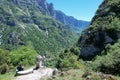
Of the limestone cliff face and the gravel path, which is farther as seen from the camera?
the limestone cliff face

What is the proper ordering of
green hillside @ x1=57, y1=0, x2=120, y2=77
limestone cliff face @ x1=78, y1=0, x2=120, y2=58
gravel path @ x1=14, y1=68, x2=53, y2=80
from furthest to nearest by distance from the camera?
limestone cliff face @ x1=78, y1=0, x2=120, y2=58 → green hillside @ x1=57, y1=0, x2=120, y2=77 → gravel path @ x1=14, y1=68, x2=53, y2=80

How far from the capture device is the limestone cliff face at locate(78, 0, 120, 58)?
78562mm

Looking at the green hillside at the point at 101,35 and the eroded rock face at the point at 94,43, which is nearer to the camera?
the green hillside at the point at 101,35

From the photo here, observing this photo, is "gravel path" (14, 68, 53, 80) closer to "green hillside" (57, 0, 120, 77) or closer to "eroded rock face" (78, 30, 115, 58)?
"green hillside" (57, 0, 120, 77)

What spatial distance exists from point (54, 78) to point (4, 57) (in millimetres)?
53187

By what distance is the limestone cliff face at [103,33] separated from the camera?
78.6 meters

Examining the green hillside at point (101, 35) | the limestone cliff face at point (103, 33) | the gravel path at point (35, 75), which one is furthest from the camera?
the limestone cliff face at point (103, 33)

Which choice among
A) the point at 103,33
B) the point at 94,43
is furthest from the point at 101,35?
the point at 94,43

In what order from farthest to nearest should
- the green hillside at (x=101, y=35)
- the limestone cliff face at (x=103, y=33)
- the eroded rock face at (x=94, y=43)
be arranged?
the eroded rock face at (x=94, y=43), the limestone cliff face at (x=103, y=33), the green hillside at (x=101, y=35)

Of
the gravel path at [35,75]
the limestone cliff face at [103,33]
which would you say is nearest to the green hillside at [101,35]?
the limestone cliff face at [103,33]

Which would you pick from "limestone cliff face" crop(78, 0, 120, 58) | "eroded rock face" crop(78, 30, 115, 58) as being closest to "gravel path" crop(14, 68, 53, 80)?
"limestone cliff face" crop(78, 0, 120, 58)

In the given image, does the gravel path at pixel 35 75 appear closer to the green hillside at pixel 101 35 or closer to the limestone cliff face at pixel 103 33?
the green hillside at pixel 101 35

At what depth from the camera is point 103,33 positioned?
265 ft

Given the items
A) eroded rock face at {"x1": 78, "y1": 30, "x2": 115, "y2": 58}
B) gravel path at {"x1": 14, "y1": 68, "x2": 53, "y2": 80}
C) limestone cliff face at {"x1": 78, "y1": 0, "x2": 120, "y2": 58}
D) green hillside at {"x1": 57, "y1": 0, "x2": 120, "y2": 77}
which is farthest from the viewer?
eroded rock face at {"x1": 78, "y1": 30, "x2": 115, "y2": 58}
